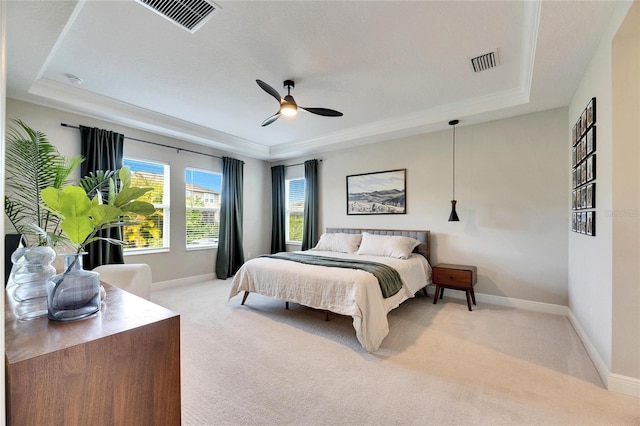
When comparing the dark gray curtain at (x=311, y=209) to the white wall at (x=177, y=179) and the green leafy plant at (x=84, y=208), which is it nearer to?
the white wall at (x=177, y=179)

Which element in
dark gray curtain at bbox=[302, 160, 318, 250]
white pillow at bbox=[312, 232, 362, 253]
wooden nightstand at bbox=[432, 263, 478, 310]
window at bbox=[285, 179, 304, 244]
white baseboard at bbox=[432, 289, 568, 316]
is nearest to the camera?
white baseboard at bbox=[432, 289, 568, 316]

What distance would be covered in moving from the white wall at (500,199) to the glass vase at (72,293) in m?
4.25

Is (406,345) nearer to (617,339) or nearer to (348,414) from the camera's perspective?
(348,414)

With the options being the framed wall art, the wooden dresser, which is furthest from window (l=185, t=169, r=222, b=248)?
the framed wall art

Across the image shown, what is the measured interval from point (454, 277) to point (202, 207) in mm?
4407

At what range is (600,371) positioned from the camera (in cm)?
218

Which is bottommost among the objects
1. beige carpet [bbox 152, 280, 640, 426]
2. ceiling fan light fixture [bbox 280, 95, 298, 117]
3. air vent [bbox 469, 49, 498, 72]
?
beige carpet [bbox 152, 280, 640, 426]

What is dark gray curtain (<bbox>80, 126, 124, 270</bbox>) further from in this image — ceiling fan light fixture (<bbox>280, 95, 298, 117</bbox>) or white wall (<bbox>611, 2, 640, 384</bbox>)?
white wall (<bbox>611, 2, 640, 384</bbox>)

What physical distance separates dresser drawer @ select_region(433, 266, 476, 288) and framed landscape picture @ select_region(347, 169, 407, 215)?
1.22 metres

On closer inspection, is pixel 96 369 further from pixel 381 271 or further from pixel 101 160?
pixel 101 160

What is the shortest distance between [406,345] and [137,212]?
256 centimetres

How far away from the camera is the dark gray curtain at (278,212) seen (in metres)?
6.21

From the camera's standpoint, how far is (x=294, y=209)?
6.27 meters

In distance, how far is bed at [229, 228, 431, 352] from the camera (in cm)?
269
